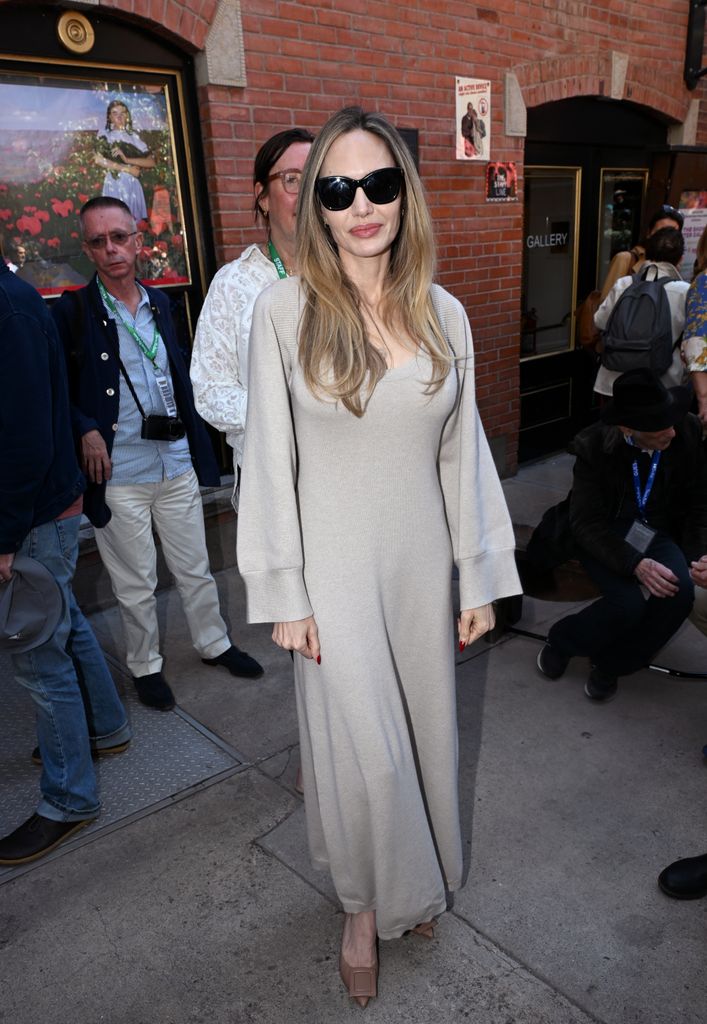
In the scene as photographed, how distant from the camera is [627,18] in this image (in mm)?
7160

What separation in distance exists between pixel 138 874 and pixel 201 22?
438 centimetres

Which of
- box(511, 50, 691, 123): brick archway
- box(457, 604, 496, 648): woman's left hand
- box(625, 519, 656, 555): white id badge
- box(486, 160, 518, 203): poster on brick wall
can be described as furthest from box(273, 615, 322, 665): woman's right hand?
box(511, 50, 691, 123): brick archway

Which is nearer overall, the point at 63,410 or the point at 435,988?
the point at 435,988

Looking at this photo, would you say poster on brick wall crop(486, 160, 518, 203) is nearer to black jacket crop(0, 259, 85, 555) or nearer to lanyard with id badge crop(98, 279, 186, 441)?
lanyard with id badge crop(98, 279, 186, 441)

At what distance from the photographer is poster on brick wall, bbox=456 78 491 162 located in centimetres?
592

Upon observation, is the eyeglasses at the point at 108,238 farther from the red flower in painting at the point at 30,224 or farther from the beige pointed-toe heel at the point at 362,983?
the beige pointed-toe heel at the point at 362,983

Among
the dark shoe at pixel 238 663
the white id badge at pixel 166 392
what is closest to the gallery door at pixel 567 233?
the dark shoe at pixel 238 663

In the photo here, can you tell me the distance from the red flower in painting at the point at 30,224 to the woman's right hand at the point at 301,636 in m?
3.35

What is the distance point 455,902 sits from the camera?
8.09ft

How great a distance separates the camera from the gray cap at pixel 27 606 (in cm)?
253

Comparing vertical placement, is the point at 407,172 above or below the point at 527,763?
above

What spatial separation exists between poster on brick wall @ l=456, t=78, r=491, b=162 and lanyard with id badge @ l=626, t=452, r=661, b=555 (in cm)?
368

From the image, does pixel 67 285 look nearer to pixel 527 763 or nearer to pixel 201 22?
pixel 201 22

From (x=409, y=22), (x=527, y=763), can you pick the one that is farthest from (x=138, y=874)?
(x=409, y=22)
